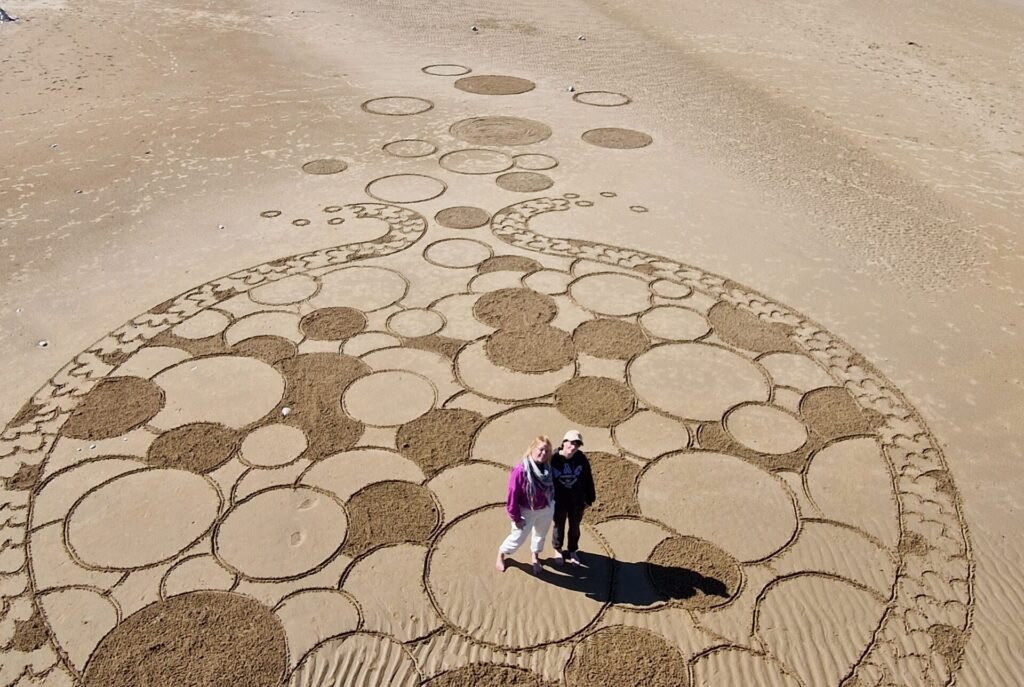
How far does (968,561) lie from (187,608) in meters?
6.66

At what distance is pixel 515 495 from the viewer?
19.8ft

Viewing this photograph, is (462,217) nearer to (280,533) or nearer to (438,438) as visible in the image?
(438,438)

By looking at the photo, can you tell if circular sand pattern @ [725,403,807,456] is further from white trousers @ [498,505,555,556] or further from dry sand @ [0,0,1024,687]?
white trousers @ [498,505,555,556]

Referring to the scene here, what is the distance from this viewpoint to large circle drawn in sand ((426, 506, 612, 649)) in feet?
20.3

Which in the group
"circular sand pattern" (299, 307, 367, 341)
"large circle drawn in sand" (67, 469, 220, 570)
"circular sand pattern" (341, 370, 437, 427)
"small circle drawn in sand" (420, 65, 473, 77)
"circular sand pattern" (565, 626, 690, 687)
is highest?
"circular sand pattern" (565, 626, 690, 687)

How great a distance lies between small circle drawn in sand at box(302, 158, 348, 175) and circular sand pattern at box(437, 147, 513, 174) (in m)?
1.80

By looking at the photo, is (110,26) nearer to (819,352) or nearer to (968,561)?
(819,352)

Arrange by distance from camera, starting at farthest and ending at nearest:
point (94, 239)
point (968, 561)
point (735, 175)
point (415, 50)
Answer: point (415, 50) < point (735, 175) < point (94, 239) < point (968, 561)

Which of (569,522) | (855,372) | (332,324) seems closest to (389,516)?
(569,522)

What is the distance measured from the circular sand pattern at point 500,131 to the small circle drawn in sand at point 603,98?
2.01 metres

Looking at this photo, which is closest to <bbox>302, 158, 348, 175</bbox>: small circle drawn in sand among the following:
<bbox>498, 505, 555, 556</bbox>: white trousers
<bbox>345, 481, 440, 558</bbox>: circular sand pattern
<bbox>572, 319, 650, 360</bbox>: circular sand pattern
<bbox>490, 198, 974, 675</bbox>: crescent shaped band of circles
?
<bbox>490, 198, 974, 675</bbox>: crescent shaped band of circles

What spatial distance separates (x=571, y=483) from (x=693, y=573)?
59.3 inches

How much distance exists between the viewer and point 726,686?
5.84 metres

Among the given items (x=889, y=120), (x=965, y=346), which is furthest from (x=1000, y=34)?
(x=965, y=346)
